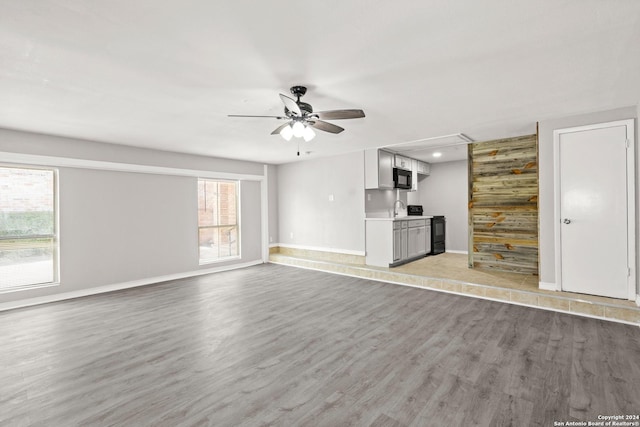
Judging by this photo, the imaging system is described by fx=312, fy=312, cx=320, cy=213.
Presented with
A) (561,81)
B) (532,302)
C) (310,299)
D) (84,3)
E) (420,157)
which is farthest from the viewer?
(420,157)

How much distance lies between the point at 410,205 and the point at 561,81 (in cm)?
502

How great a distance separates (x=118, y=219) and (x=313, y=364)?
14.7ft

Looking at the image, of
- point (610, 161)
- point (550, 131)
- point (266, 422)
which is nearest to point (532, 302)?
point (610, 161)

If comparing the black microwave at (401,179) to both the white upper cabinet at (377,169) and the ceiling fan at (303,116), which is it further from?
the ceiling fan at (303,116)

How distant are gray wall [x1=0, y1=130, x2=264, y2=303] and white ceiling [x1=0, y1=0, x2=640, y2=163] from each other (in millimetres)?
866

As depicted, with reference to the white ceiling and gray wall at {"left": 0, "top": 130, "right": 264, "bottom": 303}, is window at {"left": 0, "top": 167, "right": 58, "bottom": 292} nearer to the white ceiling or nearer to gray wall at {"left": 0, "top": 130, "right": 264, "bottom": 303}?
gray wall at {"left": 0, "top": 130, "right": 264, "bottom": 303}

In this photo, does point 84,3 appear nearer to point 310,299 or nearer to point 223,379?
point 223,379

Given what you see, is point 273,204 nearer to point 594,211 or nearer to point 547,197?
point 547,197

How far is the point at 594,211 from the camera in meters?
3.81

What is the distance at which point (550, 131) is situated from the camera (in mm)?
4125

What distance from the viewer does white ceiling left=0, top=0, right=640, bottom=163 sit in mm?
1889

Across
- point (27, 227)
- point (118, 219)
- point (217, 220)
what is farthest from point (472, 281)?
point (27, 227)

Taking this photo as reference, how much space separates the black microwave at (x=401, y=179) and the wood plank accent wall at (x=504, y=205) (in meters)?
1.46

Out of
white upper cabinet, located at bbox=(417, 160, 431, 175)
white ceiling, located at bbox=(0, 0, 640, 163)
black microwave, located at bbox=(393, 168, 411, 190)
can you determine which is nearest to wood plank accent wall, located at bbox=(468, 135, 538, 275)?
white ceiling, located at bbox=(0, 0, 640, 163)
